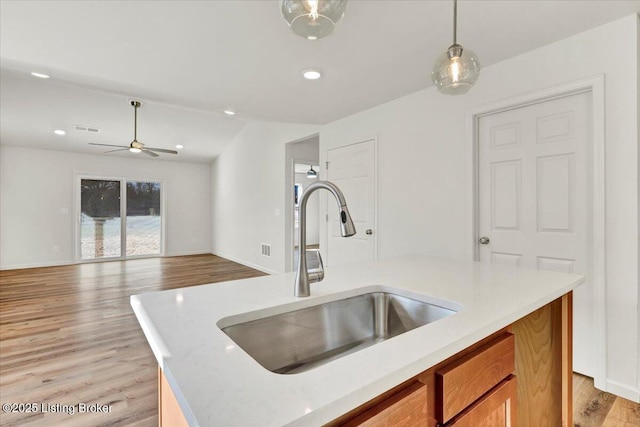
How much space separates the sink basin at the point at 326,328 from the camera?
3.11ft

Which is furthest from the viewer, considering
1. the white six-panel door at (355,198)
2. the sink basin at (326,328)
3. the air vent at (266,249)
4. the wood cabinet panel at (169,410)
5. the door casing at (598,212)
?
the air vent at (266,249)

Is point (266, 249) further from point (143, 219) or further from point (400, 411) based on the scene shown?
point (400, 411)

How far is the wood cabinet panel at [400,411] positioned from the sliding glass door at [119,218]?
27.4ft

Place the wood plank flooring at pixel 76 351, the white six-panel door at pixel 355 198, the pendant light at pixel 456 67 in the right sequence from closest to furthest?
the pendant light at pixel 456 67 < the wood plank flooring at pixel 76 351 < the white six-panel door at pixel 355 198

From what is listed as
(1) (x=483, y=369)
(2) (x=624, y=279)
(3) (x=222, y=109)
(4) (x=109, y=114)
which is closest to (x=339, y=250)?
(3) (x=222, y=109)

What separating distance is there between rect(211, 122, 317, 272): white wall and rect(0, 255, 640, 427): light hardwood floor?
1.66 metres

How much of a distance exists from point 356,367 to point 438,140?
9.10 feet

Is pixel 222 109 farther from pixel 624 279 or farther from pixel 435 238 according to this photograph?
pixel 624 279

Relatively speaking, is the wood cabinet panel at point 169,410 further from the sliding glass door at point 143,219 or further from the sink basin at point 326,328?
the sliding glass door at point 143,219

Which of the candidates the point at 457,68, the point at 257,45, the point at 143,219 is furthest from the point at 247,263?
the point at 457,68

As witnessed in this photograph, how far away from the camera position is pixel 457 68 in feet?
4.77

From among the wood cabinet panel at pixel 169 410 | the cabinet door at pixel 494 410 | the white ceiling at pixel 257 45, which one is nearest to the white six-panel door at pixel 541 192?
the white ceiling at pixel 257 45

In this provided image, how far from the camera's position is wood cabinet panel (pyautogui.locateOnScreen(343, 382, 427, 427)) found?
0.59 m

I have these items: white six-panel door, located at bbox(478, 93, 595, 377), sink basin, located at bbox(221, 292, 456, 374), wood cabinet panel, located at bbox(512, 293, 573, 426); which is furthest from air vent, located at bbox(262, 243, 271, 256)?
wood cabinet panel, located at bbox(512, 293, 573, 426)
